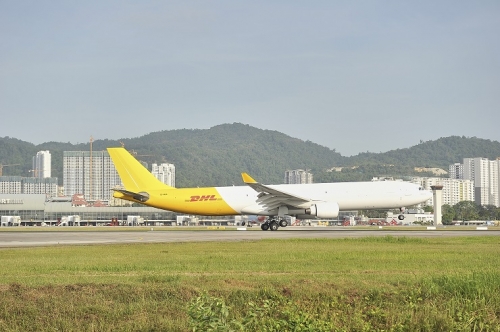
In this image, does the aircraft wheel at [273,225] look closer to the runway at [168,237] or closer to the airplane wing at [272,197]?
the airplane wing at [272,197]

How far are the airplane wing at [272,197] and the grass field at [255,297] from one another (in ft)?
116

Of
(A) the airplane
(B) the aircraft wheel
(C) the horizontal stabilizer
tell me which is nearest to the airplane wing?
(A) the airplane

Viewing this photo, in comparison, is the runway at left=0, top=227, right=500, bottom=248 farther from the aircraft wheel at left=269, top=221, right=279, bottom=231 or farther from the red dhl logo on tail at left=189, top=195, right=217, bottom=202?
the aircraft wheel at left=269, top=221, right=279, bottom=231

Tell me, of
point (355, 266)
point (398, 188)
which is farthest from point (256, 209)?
point (355, 266)

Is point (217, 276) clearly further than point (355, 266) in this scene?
No

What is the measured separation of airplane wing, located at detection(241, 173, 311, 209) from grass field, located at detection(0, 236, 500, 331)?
116ft

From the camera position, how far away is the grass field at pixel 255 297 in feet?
44.0

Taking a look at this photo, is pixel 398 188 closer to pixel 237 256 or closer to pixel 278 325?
pixel 237 256

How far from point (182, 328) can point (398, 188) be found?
Result: 50.4 meters

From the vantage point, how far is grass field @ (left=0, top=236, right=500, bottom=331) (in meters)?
13.4

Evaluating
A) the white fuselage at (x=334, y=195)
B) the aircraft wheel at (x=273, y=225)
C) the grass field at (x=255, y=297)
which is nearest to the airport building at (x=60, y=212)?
the aircraft wheel at (x=273, y=225)

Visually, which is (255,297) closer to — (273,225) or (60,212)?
(273,225)

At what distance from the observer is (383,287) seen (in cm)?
1650

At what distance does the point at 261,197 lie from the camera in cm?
5956
